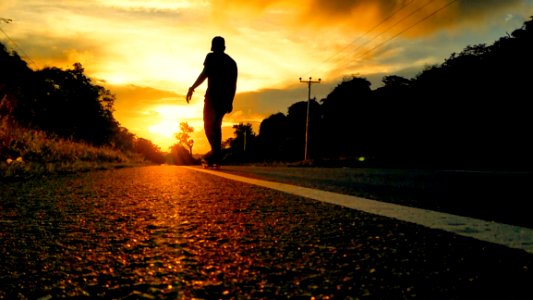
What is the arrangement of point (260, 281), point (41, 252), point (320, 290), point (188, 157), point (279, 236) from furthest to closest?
point (188, 157) < point (279, 236) < point (41, 252) < point (260, 281) < point (320, 290)

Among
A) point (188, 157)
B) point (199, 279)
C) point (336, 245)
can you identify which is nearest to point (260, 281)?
point (199, 279)

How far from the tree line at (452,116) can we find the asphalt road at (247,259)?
23.1 m

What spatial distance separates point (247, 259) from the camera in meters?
1.42

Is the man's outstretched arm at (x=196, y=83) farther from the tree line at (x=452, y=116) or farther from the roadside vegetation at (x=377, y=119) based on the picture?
the tree line at (x=452, y=116)

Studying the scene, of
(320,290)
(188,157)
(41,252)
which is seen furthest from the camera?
(188,157)

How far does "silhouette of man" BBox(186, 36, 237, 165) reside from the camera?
356 inches

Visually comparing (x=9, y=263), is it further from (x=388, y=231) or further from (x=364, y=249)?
(x=388, y=231)

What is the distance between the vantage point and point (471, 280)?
44.3 inches

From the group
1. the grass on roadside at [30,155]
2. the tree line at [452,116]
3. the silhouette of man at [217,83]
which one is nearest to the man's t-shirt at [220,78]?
the silhouette of man at [217,83]

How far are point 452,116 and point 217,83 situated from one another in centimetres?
3642

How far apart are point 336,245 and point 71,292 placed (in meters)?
0.97

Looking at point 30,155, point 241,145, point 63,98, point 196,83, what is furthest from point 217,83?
point 241,145

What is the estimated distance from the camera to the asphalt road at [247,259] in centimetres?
105

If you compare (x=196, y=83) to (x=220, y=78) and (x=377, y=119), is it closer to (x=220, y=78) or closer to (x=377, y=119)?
(x=220, y=78)
